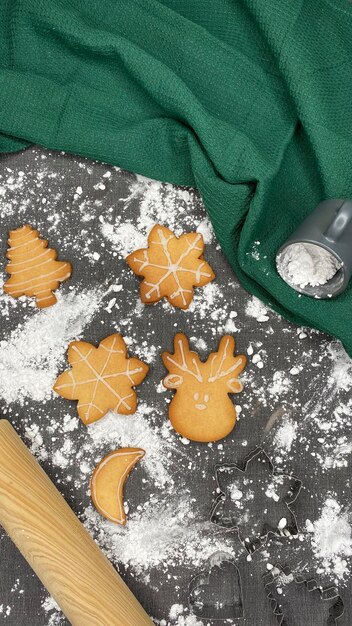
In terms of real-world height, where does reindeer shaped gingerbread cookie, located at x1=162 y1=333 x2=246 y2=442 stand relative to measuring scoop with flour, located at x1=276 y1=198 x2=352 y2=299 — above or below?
below

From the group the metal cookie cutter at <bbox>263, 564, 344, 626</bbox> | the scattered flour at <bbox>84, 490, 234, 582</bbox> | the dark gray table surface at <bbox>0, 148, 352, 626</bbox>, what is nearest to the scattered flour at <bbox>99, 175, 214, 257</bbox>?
the dark gray table surface at <bbox>0, 148, 352, 626</bbox>

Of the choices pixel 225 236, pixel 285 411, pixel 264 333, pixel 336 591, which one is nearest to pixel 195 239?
pixel 225 236

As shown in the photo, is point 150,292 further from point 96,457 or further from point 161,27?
point 161,27

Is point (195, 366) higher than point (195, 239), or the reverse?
point (195, 239)

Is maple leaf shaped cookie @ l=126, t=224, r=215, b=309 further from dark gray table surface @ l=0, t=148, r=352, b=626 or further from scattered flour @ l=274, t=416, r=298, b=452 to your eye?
scattered flour @ l=274, t=416, r=298, b=452

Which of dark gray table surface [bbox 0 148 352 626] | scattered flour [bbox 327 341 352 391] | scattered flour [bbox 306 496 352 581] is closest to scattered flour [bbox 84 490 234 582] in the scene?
dark gray table surface [bbox 0 148 352 626]

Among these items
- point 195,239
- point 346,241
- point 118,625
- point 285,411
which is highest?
point 346,241

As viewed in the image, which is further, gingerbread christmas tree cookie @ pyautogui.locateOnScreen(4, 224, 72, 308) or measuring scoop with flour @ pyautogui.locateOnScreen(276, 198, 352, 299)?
gingerbread christmas tree cookie @ pyautogui.locateOnScreen(4, 224, 72, 308)

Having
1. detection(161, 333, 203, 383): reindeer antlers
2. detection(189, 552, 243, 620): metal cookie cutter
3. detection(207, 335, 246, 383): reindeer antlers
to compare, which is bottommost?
detection(189, 552, 243, 620): metal cookie cutter

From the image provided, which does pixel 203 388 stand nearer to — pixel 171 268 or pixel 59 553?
pixel 171 268
